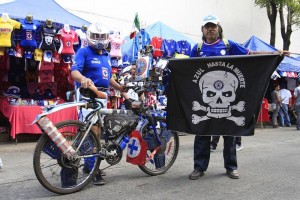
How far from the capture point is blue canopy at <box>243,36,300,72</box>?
1320 cm

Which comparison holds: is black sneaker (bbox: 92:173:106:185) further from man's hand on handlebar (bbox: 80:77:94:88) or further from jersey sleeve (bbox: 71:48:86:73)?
jersey sleeve (bbox: 71:48:86:73)

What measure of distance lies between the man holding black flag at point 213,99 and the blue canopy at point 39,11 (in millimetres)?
4544

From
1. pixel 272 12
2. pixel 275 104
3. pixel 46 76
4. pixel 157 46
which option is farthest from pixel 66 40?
pixel 272 12

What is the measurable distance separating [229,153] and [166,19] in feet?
35.1

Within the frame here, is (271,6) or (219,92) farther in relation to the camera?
(271,6)

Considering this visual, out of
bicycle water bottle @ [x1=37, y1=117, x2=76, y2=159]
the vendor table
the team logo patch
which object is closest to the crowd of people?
the vendor table

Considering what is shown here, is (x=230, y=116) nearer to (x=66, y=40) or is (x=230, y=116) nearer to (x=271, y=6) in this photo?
(x=66, y=40)

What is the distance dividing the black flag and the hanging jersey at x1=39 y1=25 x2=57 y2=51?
3993mm

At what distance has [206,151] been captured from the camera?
4.92 m

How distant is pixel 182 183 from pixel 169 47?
20.2 feet

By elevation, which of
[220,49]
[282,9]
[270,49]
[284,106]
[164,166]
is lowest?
[164,166]

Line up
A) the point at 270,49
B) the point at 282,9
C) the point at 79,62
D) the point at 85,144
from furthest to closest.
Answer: the point at 282,9
the point at 270,49
the point at 79,62
the point at 85,144

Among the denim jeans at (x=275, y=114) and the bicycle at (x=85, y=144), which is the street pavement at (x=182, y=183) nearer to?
the bicycle at (x=85, y=144)

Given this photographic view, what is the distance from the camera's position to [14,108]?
8.12m
